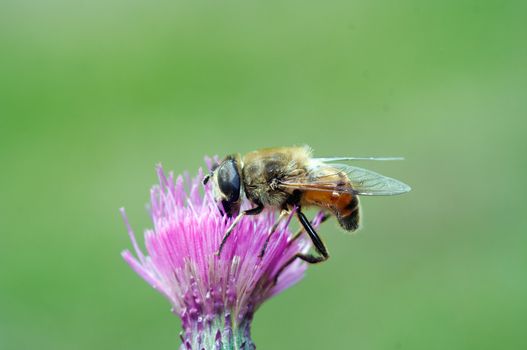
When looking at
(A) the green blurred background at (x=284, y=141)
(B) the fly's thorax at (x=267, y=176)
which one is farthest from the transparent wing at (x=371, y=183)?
(A) the green blurred background at (x=284, y=141)

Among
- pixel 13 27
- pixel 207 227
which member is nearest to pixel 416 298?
pixel 207 227

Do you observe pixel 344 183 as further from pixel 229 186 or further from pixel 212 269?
pixel 212 269

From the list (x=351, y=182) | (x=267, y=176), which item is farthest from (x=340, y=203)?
(x=267, y=176)

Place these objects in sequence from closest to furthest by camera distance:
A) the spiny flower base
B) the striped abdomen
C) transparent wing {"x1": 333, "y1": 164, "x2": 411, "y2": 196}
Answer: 1. the spiny flower base
2. transparent wing {"x1": 333, "y1": 164, "x2": 411, "y2": 196}
3. the striped abdomen

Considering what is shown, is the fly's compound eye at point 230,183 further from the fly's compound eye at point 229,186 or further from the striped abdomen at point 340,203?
the striped abdomen at point 340,203

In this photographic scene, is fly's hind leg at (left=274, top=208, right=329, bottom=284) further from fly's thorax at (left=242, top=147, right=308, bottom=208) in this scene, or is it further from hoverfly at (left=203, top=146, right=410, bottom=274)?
fly's thorax at (left=242, top=147, right=308, bottom=208)

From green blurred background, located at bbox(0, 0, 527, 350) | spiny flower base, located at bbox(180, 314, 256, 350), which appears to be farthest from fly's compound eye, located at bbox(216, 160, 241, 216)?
green blurred background, located at bbox(0, 0, 527, 350)
